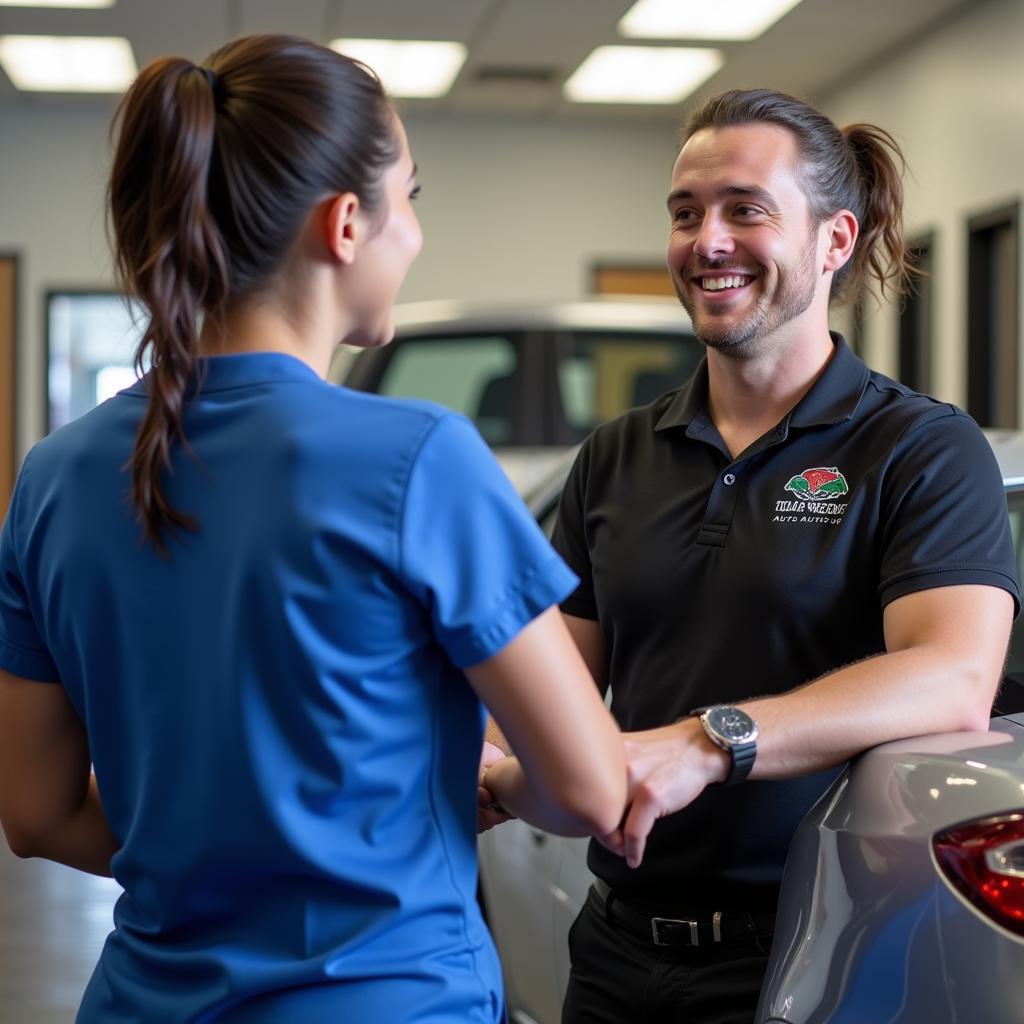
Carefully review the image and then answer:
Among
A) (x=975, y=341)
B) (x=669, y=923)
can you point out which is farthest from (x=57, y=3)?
(x=669, y=923)

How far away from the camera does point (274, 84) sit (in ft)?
3.70

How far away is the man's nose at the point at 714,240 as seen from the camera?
6.26 ft

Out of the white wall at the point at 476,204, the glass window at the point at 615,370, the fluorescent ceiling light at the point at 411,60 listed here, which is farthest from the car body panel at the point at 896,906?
the white wall at the point at 476,204

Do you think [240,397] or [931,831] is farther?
[931,831]

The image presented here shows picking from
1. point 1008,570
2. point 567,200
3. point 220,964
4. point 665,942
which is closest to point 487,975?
point 220,964

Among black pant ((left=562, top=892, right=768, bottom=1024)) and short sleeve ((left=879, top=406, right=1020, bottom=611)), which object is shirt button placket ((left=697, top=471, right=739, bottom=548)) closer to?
short sleeve ((left=879, top=406, right=1020, bottom=611))

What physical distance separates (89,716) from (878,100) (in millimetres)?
9191

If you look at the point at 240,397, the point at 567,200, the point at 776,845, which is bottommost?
the point at 776,845

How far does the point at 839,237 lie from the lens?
6.58 feet

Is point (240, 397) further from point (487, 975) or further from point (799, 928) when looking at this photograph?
point (799, 928)

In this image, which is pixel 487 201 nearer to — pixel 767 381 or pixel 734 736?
pixel 767 381

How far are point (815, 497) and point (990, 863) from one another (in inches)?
20.2

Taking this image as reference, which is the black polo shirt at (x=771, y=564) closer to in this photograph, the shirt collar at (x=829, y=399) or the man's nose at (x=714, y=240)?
the shirt collar at (x=829, y=399)

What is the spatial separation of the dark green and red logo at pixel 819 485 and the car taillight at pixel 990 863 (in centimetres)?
46
